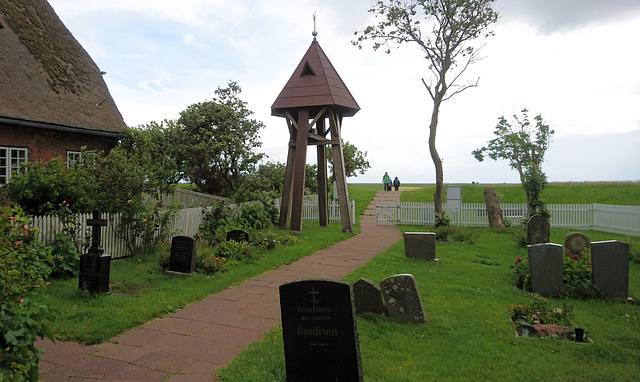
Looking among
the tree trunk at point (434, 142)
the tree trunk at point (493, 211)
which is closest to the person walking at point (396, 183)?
the tree trunk at point (434, 142)

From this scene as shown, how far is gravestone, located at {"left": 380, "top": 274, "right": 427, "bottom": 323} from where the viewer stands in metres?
6.16

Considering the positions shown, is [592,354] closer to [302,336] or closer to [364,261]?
[302,336]

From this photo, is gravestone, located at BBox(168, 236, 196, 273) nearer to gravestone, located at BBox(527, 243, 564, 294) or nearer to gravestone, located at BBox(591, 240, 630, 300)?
gravestone, located at BBox(527, 243, 564, 294)

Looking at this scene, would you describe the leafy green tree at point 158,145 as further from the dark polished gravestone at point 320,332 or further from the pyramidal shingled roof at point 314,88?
the dark polished gravestone at point 320,332

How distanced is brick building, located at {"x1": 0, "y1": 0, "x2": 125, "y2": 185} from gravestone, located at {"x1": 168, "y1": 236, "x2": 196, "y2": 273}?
7111 mm

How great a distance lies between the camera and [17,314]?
3.13m

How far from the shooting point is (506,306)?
7195mm

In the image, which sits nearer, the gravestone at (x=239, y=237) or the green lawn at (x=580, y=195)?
the gravestone at (x=239, y=237)

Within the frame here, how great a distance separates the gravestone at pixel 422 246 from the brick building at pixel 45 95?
11359 mm

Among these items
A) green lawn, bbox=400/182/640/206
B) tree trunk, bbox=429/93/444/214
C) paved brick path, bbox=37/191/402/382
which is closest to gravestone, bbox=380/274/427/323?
paved brick path, bbox=37/191/402/382

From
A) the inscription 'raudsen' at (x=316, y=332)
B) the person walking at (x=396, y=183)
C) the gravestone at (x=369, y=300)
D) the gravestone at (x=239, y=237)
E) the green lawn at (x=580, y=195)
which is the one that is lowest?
the gravestone at (x=369, y=300)

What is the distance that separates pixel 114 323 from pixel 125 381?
1.84m

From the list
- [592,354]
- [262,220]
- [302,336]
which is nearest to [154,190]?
[262,220]

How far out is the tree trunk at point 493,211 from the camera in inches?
790
